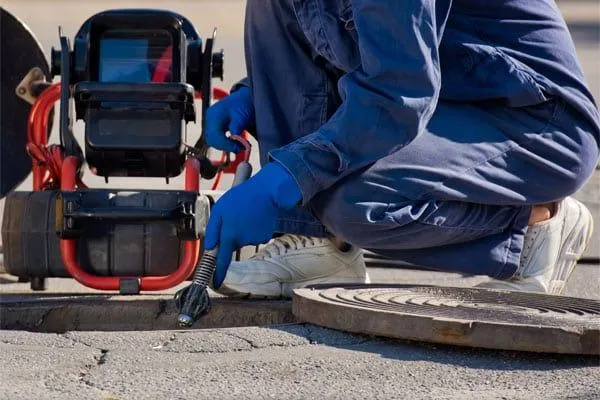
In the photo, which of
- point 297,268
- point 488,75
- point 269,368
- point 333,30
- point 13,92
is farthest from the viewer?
point 13,92

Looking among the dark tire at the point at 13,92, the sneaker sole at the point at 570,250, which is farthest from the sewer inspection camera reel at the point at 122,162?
the sneaker sole at the point at 570,250

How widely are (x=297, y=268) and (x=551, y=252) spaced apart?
2.11ft

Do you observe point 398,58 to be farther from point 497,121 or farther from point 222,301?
point 222,301

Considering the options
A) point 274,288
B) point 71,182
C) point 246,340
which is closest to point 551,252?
point 274,288

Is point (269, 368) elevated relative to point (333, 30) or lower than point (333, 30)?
lower

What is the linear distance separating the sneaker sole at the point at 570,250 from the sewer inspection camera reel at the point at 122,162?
0.85 meters

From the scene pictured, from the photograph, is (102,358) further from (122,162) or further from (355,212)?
(122,162)

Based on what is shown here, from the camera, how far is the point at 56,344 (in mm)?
2754

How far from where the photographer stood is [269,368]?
2.54 m

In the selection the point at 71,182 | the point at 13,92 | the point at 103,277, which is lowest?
the point at 103,277

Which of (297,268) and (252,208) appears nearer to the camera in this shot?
(252,208)

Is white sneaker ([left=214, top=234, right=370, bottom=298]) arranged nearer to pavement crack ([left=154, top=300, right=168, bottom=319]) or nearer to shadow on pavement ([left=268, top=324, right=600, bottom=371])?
pavement crack ([left=154, top=300, right=168, bottom=319])

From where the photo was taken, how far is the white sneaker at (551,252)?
3260 mm

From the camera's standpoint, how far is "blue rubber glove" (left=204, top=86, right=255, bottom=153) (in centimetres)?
335
